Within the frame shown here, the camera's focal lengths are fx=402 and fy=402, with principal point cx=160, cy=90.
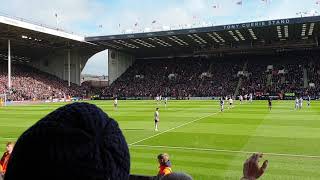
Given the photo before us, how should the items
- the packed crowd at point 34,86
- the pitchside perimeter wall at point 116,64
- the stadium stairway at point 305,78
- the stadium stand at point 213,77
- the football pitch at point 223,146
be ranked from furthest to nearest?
the pitchside perimeter wall at point 116,64 → the stadium stand at point 213,77 → the stadium stairway at point 305,78 → the packed crowd at point 34,86 → the football pitch at point 223,146

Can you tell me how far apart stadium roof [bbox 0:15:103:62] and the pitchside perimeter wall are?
11.6ft

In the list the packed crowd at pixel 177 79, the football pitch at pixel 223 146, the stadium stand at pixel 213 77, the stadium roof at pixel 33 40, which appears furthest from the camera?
the packed crowd at pixel 177 79

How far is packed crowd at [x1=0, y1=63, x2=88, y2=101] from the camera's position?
74125mm

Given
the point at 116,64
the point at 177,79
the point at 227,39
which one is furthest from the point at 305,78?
the point at 116,64

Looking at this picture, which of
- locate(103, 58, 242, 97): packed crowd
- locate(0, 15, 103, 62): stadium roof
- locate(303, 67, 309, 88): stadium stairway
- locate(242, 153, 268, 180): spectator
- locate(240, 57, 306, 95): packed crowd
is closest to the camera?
locate(242, 153, 268, 180): spectator

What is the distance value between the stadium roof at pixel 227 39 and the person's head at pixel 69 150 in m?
65.9

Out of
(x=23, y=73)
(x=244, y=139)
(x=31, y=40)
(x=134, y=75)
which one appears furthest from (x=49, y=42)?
(x=244, y=139)

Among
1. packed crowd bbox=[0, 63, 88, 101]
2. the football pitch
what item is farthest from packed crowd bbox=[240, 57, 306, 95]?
the football pitch

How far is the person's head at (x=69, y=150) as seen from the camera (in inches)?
51.1

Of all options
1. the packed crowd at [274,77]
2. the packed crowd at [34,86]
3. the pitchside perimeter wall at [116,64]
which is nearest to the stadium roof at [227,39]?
the pitchside perimeter wall at [116,64]

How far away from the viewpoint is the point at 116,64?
303ft

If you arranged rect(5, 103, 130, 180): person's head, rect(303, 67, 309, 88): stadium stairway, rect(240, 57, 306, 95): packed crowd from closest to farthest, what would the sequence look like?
rect(5, 103, 130, 180): person's head, rect(240, 57, 306, 95): packed crowd, rect(303, 67, 309, 88): stadium stairway

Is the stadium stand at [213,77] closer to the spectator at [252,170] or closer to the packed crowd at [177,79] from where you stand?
the packed crowd at [177,79]

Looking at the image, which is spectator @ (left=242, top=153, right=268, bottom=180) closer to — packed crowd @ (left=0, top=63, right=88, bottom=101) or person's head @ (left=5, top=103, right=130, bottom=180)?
person's head @ (left=5, top=103, right=130, bottom=180)
